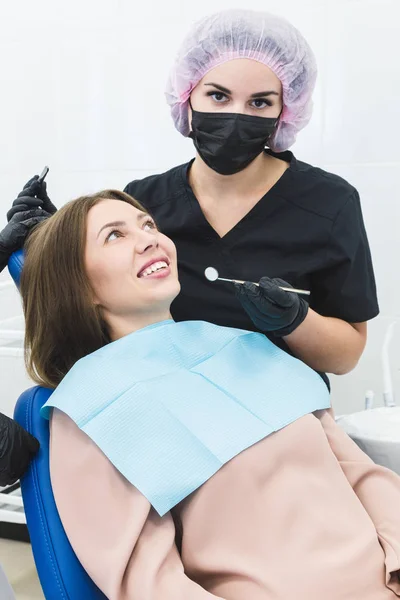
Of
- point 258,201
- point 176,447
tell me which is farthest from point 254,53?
point 176,447

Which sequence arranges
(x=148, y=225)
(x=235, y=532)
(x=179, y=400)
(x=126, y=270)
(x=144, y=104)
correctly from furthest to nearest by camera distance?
(x=144, y=104) < (x=148, y=225) < (x=126, y=270) < (x=179, y=400) < (x=235, y=532)

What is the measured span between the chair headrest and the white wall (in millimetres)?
1084

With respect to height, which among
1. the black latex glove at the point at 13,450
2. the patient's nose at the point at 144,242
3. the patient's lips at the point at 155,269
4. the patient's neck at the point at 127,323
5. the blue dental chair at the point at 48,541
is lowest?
the blue dental chair at the point at 48,541

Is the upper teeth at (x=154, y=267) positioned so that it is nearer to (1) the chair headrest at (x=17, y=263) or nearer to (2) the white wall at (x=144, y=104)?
(1) the chair headrest at (x=17, y=263)

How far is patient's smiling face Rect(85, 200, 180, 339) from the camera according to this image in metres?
1.28

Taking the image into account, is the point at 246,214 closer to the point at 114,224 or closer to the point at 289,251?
the point at 289,251

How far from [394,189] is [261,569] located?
148 cm

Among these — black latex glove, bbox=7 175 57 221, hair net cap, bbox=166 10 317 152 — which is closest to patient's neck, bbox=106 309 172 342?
black latex glove, bbox=7 175 57 221

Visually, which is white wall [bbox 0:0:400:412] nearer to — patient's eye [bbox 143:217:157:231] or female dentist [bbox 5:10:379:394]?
female dentist [bbox 5:10:379:394]

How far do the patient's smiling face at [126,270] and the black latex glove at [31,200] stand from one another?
0.21 m

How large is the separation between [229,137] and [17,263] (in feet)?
1.81

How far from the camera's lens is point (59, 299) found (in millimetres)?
1299

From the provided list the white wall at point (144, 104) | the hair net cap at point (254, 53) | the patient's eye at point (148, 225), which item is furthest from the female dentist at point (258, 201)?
the white wall at point (144, 104)

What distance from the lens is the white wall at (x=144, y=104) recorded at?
2080 mm
